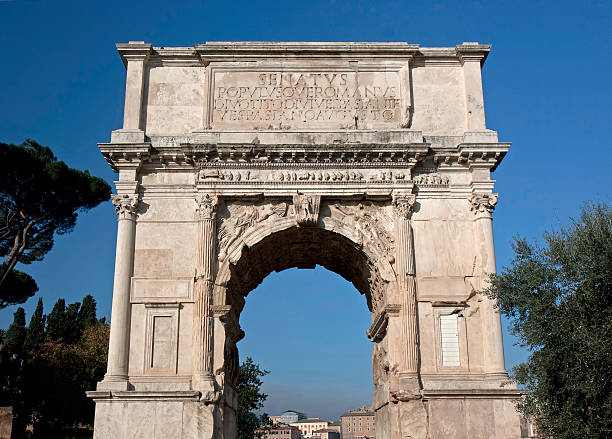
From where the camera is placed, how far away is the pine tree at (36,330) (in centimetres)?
3348

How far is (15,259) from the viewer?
80.4 feet

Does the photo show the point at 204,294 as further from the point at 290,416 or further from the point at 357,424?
the point at 290,416

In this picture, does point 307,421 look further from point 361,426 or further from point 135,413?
point 135,413

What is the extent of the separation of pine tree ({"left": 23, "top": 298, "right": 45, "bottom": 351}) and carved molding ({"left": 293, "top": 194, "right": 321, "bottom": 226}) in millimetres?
21942

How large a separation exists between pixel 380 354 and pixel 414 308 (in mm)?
2064

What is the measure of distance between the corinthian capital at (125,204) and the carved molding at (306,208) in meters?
3.32

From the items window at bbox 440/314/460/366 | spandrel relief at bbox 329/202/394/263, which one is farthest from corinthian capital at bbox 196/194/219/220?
window at bbox 440/314/460/366

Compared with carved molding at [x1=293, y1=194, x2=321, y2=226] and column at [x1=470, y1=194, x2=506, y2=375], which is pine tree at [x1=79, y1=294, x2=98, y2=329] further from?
column at [x1=470, y1=194, x2=506, y2=375]

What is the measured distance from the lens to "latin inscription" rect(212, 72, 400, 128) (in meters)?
15.2

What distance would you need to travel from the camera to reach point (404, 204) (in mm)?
14492

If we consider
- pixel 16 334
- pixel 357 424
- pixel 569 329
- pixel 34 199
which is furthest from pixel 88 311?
pixel 357 424

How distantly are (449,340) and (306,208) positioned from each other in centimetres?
391

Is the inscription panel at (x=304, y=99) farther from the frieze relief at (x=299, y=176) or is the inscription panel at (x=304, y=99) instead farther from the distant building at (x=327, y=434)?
the distant building at (x=327, y=434)

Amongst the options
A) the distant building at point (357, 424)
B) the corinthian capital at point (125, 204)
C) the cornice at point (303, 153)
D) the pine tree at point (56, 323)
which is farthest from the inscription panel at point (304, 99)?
the distant building at point (357, 424)
